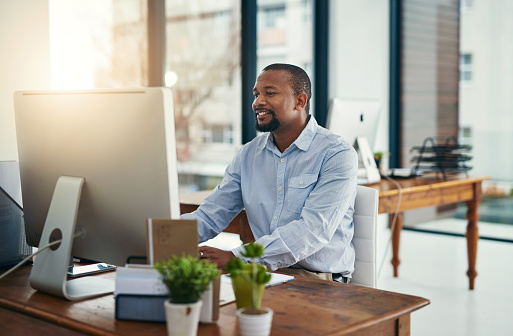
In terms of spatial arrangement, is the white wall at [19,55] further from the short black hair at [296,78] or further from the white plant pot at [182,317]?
the white plant pot at [182,317]

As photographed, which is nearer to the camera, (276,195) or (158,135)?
(158,135)

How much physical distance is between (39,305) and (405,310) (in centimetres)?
86

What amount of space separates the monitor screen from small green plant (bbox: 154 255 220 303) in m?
2.01

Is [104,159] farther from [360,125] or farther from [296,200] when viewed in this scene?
[360,125]

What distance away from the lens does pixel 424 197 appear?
3.58 meters

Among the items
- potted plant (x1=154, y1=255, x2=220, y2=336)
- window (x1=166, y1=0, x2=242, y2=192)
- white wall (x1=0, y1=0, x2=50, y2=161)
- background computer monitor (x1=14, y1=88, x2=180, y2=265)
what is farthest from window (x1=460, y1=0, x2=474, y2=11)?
potted plant (x1=154, y1=255, x2=220, y2=336)

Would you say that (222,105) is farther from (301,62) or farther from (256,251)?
(256,251)

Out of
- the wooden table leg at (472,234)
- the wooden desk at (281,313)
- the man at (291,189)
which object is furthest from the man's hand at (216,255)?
the wooden table leg at (472,234)

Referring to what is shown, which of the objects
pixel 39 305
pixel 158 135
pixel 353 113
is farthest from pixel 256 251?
pixel 353 113

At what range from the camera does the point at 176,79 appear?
401 cm

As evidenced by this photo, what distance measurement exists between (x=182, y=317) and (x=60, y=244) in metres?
0.49

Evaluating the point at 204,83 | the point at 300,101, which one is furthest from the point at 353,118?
the point at 204,83

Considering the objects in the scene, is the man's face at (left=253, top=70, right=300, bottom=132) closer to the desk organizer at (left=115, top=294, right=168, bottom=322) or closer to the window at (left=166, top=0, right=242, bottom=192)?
the desk organizer at (left=115, top=294, right=168, bottom=322)

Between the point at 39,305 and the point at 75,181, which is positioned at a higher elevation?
the point at 75,181
